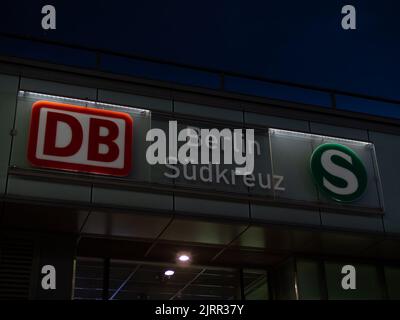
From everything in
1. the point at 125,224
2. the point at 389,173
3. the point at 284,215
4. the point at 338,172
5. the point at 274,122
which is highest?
the point at 274,122

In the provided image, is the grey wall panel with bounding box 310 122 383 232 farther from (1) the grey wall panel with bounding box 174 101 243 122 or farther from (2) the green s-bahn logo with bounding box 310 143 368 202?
(1) the grey wall panel with bounding box 174 101 243 122

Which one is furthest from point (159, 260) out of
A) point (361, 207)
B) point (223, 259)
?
point (361, 207)

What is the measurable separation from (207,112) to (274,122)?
1440 mm

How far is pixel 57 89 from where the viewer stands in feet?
38.8

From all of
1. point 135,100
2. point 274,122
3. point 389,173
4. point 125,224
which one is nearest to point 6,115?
point 135,100

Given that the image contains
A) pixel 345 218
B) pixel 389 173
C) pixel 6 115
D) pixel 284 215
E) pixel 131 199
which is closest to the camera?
pixel 6 115

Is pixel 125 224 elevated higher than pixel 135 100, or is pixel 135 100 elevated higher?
pixel 135 100

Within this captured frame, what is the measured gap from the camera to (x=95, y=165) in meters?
11.4

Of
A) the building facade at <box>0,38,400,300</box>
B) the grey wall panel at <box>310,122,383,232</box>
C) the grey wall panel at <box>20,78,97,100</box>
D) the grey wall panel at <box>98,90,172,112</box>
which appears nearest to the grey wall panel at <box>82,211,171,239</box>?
the building facade at <box>0,38,400,300</box>

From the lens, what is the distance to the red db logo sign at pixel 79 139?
11211mm

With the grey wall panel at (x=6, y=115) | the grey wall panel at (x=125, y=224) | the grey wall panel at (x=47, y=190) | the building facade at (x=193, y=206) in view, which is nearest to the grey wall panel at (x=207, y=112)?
the building facade at (x=193, y=206)

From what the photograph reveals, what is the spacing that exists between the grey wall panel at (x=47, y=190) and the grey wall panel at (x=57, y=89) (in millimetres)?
1780

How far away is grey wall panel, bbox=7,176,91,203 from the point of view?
426 inches

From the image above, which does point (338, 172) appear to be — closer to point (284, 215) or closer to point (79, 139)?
point (284, 215)
